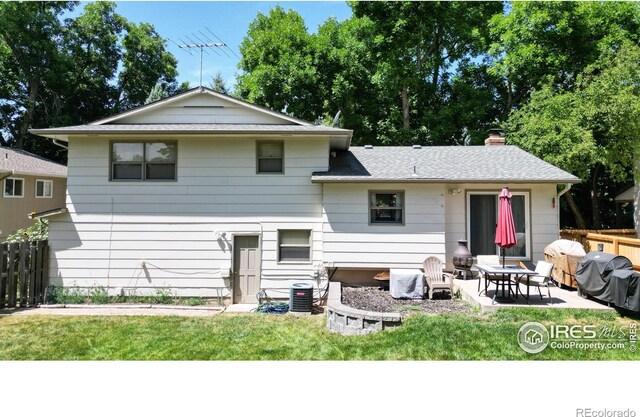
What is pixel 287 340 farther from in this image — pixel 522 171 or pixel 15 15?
pixel 15 15

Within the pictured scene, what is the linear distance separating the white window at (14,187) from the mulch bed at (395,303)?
15028 mm

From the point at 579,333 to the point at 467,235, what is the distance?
4127mm

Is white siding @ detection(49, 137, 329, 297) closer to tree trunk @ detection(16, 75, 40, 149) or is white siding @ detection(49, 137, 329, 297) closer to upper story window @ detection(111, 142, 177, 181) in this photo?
upper story window @ detection(111, 142, 177, 181)

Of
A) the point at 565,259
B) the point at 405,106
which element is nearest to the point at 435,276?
the point at 565,259

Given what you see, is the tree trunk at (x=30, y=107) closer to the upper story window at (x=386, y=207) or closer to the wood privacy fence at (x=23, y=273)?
the wood privacy fence at (x=23, y=273)

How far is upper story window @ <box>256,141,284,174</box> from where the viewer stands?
1009 centimetres

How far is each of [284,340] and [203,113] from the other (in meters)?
6.94

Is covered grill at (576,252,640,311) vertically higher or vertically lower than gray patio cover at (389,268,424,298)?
higher

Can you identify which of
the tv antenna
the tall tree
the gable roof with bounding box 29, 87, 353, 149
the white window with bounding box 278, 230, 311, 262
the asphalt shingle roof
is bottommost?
the white window with bounding box 278, 230, 311, 262

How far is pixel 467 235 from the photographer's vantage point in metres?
10.1

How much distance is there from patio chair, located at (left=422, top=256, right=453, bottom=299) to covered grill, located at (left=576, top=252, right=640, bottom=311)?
2691 mm

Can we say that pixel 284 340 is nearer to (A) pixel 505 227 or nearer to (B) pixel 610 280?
(A) pixel 505 227

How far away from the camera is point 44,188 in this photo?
56.7 ft

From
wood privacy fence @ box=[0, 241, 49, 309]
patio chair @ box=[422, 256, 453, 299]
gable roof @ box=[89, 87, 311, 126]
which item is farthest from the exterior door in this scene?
wood privacy fence @ box=[0, 241, 49, 309]
